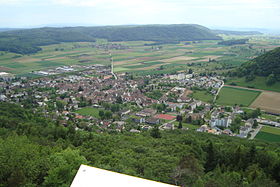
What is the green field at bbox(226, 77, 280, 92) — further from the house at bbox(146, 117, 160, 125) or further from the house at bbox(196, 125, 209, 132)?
→ the house at bbox(146, 117, 160, 125)

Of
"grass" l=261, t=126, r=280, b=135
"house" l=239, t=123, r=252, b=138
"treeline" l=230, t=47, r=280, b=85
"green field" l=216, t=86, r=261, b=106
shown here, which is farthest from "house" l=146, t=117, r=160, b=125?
"treeline" l=230, t=47, r=280, b=85

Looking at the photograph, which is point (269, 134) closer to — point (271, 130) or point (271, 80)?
point (271, 130)

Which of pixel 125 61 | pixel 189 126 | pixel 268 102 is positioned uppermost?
pixel 125 61

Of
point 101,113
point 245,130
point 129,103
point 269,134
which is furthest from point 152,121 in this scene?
point 269,134

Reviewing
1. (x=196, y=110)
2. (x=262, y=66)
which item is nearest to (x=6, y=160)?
(x=196, y=110)

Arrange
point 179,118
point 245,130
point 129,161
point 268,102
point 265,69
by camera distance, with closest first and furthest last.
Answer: point 129,161 < point 245,130 < point 179,118 < point 268,102 < point 265,69

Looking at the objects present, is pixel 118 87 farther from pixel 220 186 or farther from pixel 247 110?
pixel 220 186
